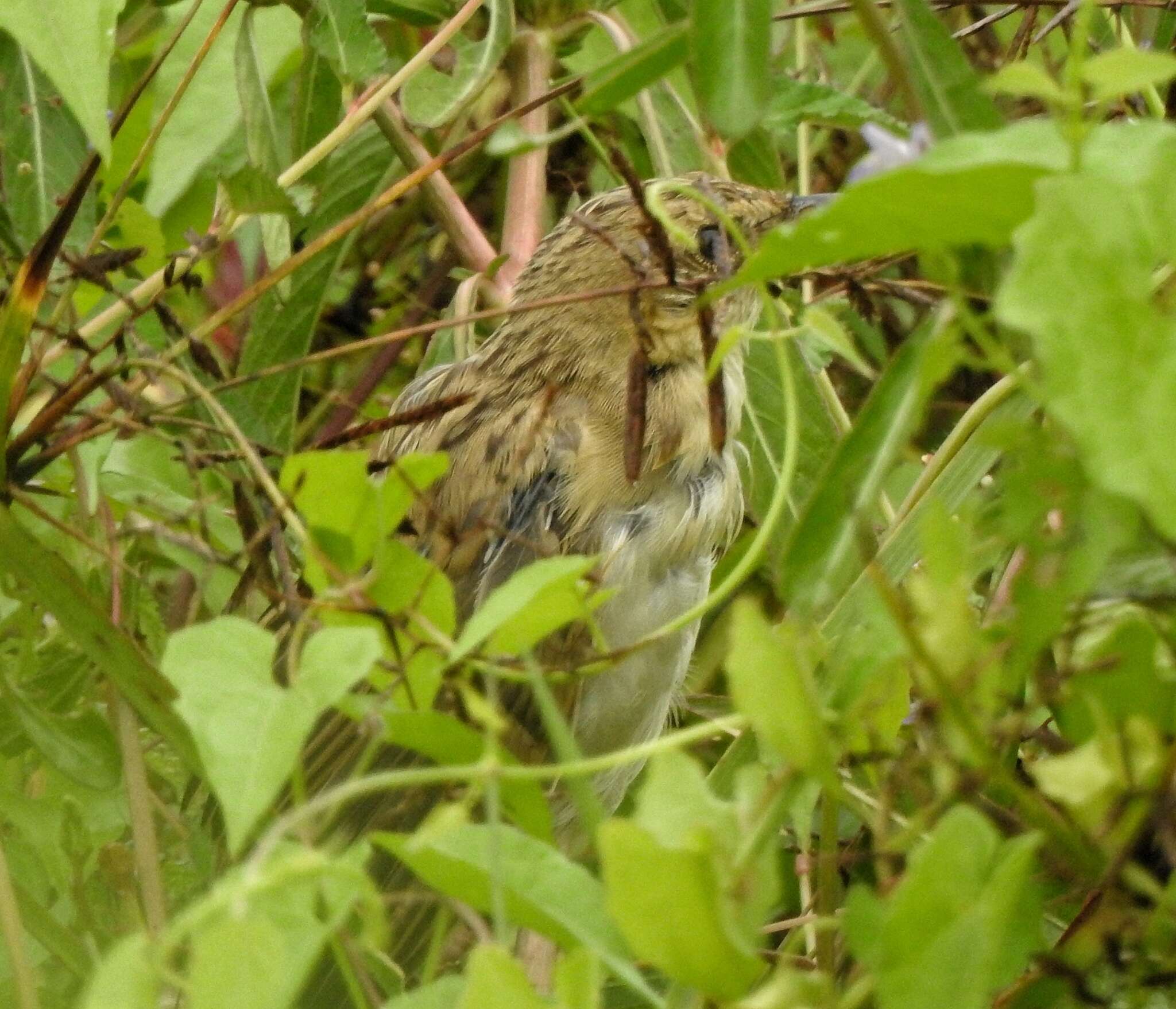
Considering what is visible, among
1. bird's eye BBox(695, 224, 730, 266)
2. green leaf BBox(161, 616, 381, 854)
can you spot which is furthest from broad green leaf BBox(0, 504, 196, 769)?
bird's eye BBox(695, 224, 730, 266)

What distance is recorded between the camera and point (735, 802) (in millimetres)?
965

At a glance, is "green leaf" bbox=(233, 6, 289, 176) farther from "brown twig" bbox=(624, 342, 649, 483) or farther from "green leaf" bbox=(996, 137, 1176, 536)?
"green leaf" bbox=(996, 137, 1176, 536)

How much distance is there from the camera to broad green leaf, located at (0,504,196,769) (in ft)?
5.48

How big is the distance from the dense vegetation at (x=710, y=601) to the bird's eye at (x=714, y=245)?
9 cm

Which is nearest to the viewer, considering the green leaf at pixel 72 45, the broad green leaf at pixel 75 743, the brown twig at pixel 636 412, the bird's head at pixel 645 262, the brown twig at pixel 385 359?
the green leaf at pixel 72 45

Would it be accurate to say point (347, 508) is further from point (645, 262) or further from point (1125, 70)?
point (645, 262)

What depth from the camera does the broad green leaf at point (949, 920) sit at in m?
0.85

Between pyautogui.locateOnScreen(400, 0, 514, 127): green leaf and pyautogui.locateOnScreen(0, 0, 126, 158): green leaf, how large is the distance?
0.60 meters

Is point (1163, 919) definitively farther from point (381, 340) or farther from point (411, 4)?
point (411, 4)

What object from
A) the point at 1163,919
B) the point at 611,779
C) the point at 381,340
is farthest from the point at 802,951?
the point at 1163,919

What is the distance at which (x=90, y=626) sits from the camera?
1.68 metres

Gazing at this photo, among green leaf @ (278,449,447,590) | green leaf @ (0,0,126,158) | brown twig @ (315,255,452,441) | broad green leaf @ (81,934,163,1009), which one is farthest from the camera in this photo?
brown twig @ (315,255,452,441)

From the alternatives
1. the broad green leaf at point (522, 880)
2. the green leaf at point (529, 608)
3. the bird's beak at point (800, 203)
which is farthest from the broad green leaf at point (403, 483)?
the bird's beak at point (800, 203)

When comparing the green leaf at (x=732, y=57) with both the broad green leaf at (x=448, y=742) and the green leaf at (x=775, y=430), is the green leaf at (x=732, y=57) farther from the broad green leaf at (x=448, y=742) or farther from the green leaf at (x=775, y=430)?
the green leaf at (x=775, y=430)
